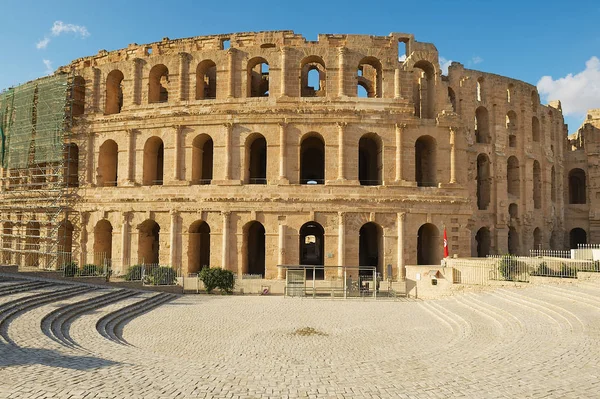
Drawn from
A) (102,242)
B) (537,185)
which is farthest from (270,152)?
(537,185)

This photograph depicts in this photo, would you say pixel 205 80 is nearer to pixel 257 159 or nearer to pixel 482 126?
pixel 257 159

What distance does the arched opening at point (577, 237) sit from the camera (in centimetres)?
3856

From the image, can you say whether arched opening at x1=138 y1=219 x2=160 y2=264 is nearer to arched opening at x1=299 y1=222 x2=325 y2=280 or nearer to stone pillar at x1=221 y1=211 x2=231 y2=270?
stone pillar at x1=221 y1=211 x2=231 y2=270

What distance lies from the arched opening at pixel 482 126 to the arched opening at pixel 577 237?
1602 cm

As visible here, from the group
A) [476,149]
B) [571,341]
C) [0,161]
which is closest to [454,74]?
[476,149]

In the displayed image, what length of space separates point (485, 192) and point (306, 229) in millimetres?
16151

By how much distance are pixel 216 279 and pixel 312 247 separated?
99.7 feet

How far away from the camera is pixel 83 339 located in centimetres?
1109

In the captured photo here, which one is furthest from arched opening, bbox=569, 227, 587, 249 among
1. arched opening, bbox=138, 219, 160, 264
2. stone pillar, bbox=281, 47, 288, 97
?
arched opening, bbox=138, 219, 160, 264

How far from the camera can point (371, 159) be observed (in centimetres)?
3039

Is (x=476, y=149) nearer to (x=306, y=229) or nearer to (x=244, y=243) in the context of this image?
(x=306, y=229)

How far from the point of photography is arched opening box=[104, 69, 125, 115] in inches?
1141

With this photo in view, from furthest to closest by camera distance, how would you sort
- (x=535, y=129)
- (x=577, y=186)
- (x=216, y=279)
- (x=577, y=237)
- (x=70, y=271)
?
(x=577, y=186), (x=577, y=237), (x=535, y=129), (x=216, y=279), (x=70, y=271)

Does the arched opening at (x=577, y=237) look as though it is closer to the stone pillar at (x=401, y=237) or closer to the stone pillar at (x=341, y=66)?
the stone pillar at (x=401, y=237)
